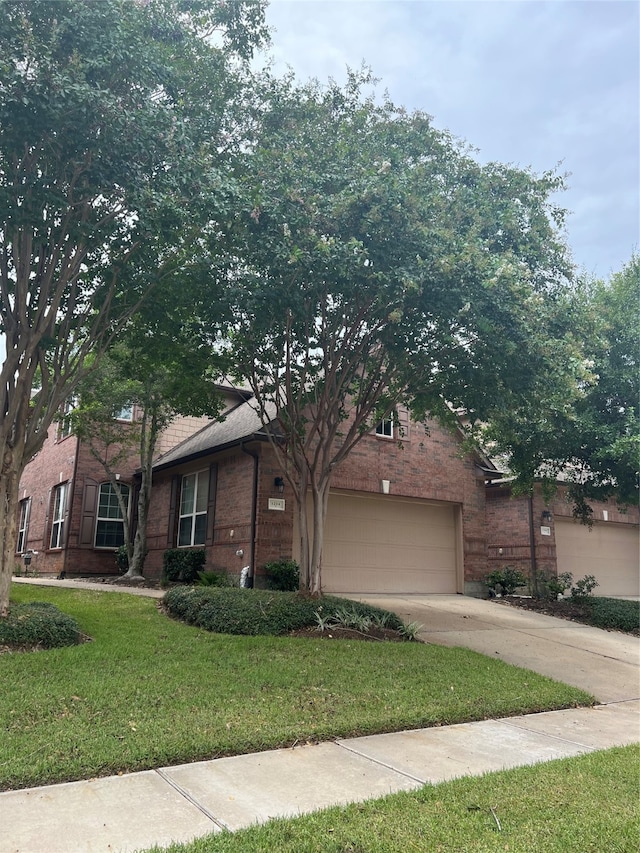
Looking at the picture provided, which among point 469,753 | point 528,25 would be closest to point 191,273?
point 528,25

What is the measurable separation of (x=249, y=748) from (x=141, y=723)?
905 millimetres

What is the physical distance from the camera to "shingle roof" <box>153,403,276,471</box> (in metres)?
14.4

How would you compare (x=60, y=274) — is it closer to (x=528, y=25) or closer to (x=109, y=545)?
(x=528, y=25)

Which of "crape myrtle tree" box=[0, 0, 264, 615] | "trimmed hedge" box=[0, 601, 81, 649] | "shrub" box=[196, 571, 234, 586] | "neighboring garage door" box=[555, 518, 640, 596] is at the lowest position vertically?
"trimmed hedge" box=[0, 601, 81, 649]

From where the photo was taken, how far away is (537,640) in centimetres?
1118

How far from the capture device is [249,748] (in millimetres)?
4949

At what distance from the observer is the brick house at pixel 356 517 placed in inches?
574

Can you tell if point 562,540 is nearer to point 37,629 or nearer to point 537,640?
point 537,640

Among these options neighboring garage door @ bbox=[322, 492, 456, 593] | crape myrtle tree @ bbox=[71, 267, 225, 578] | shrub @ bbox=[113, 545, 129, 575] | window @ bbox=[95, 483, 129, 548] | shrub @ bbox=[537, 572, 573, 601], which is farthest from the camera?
window @ bbox=[95, 483, 129, 548]

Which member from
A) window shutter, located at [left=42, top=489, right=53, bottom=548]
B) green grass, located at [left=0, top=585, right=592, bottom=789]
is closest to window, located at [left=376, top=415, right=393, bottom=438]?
green grass, located at [left=0, top=585, right=592, bottom=789]

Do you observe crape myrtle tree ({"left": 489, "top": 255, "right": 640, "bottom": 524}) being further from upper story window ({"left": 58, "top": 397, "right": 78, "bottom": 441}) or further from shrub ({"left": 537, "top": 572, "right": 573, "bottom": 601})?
upper story window ({"left": 58, "top": 397, "right": 78, "bottom": 441})

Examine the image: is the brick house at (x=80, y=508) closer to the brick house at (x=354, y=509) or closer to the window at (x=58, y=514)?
the window at (x=58, y=514)

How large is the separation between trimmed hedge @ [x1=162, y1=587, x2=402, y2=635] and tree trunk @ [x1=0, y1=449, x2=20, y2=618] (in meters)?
2.82

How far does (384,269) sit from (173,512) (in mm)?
10993
